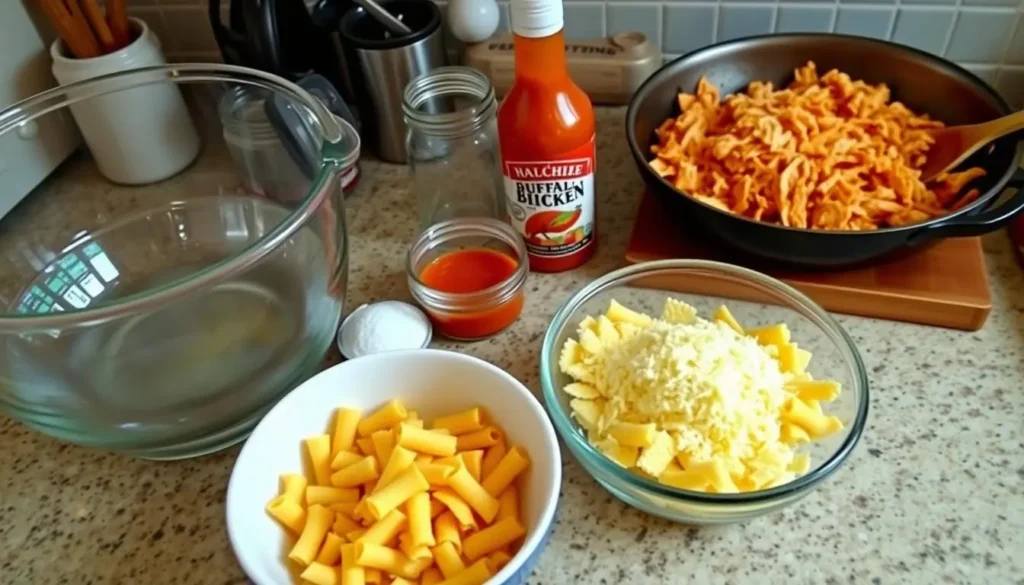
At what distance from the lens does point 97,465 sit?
2.35ft

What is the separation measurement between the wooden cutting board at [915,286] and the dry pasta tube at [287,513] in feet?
1.38

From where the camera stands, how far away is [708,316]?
0.77 m

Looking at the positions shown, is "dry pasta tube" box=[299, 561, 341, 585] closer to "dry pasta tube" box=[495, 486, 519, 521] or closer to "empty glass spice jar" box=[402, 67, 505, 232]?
"dry pasta tube" box=[495, 486, 519, 521]

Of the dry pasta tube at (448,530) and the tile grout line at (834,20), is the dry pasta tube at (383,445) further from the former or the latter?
the tile grout line at (834,20)

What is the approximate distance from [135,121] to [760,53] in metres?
0.68

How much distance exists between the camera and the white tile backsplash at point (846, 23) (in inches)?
34.9

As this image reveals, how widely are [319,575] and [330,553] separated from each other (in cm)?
2

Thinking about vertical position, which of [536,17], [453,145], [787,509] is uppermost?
[536,17]

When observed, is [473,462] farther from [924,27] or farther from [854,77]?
[924,27]

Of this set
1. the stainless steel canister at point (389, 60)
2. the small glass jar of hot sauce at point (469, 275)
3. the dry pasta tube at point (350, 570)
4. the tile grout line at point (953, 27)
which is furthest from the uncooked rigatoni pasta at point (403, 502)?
the tile grout line at point (953, 27)

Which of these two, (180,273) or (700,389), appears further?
(180,273)

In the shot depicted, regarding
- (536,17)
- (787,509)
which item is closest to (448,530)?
(787,509)

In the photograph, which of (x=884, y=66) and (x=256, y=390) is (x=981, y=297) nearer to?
(x=884, y=66)

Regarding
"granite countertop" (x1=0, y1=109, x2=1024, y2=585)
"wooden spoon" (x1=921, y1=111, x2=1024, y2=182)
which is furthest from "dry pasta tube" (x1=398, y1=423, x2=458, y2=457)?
"wooden spoon" (x1=921, y1=111, x2=1024, y2=182)
